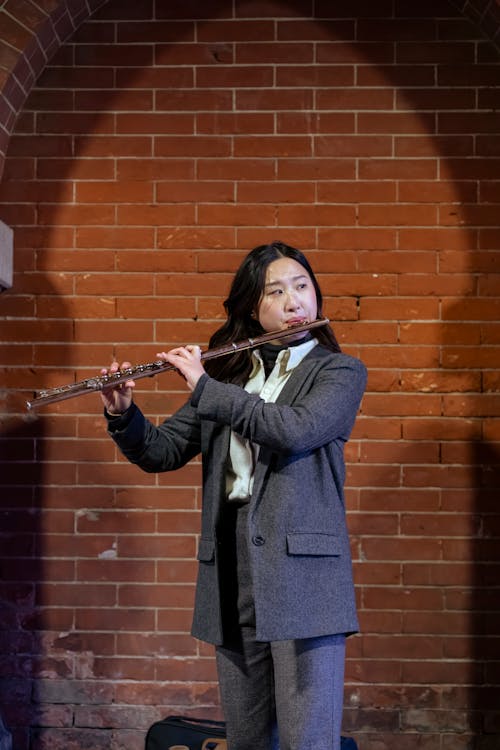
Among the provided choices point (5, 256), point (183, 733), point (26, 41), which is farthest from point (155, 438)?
point (26, 41)

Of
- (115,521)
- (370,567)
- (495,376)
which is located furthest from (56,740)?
(495,376)

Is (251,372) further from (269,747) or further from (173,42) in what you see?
(173,42)

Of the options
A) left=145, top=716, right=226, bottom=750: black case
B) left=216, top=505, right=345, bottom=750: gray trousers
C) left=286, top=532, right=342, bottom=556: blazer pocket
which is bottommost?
left=145, top=716, right=226, bottom=750: black case

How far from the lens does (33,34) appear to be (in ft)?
10.2

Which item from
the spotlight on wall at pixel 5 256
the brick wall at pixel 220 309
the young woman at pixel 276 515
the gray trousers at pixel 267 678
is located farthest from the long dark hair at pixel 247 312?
the spotlight on wall at pixel 5 256

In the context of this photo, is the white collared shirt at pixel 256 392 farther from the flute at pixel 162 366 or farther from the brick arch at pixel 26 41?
the brick arch at pixel 26 41

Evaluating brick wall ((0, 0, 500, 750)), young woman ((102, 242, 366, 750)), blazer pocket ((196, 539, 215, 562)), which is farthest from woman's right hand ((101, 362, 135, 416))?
brick wall ((0, 0, 500, 750))

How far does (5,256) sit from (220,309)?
781 millimetres

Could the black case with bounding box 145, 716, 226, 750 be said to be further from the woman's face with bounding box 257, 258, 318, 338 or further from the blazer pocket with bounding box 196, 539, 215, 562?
the woman's face with bounding box 257, 258, 318, 338

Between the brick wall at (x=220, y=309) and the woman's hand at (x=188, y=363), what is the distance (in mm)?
1190

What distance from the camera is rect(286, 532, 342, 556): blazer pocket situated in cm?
198

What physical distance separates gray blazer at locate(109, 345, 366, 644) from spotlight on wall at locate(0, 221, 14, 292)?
4.36ft

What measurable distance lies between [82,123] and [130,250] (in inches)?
20.1

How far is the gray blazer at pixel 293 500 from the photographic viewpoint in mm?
1969
